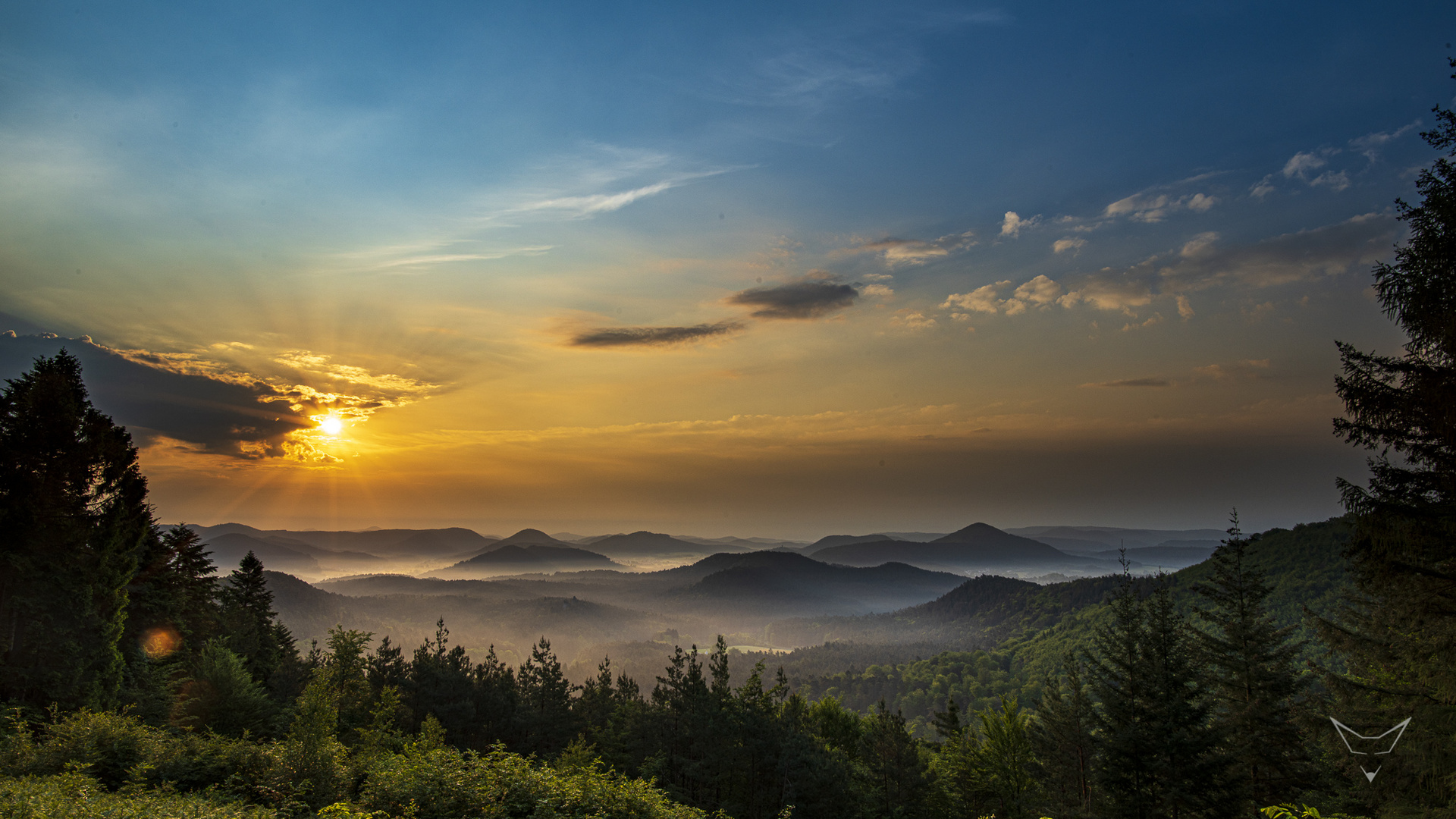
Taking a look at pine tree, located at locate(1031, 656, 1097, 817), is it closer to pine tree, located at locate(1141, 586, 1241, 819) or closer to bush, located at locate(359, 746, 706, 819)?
pine tree, located at locate(1141, 586, 1241, 819)

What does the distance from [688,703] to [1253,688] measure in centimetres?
3388

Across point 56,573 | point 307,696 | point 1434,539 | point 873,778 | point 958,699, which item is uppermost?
point 1434,539

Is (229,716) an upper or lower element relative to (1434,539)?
lower

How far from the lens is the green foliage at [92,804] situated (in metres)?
9.75

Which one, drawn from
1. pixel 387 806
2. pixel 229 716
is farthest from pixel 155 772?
pixel 229 716

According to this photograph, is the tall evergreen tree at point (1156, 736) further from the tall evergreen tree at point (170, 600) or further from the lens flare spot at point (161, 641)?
the lens flare spot at point (161, 641)

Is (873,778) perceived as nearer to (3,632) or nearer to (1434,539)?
(1434,539)

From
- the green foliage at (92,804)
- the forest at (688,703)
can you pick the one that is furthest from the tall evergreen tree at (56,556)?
the green foliage at (92,804)

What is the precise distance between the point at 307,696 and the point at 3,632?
20867 mm

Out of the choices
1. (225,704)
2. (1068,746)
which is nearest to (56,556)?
(225,704)

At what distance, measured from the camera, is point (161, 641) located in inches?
1555

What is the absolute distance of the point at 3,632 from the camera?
103 ft

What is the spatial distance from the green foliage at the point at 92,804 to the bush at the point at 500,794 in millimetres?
2304

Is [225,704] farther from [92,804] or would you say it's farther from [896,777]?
[896,777]
